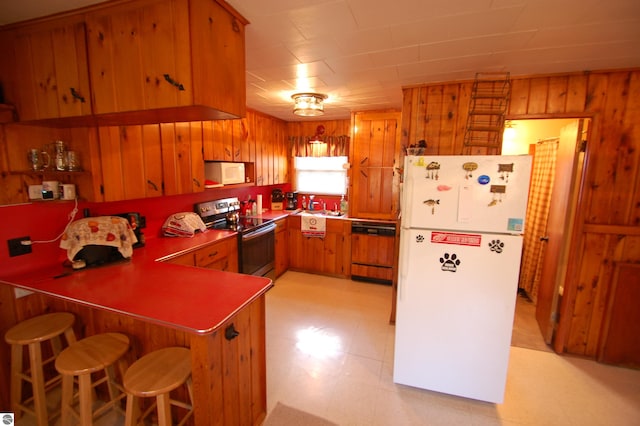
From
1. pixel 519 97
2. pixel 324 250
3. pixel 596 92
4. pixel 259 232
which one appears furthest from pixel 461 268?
pixel 324 250

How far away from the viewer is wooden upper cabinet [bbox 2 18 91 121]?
5.10ft

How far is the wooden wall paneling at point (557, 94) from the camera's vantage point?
229 centimetres

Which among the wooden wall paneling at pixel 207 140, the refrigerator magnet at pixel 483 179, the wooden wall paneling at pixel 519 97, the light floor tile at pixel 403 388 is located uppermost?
the wooden wall paneling at pixel 519 97

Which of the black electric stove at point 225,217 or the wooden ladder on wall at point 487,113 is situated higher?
the wooden ladder on wall at point 487,113

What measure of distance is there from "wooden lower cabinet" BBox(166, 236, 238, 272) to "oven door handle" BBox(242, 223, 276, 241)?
14cm

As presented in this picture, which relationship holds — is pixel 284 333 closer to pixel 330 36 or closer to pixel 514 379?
pixel 514 379

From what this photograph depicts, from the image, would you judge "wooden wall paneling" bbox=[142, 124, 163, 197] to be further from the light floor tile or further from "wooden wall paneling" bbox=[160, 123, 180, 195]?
the light floor tile

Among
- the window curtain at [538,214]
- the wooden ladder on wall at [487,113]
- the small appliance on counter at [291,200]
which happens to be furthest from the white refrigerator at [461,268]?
the small appliance on counter at [291,200]

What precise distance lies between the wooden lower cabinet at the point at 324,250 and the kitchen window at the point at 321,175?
32.1 inches

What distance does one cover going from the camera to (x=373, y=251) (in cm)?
398

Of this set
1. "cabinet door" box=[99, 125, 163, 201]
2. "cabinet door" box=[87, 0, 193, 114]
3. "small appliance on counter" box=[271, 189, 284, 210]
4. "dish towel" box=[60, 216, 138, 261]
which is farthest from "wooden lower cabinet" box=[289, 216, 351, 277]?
"cabinet door" box=[87, 0, 193, 114]

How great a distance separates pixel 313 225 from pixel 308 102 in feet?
5.91

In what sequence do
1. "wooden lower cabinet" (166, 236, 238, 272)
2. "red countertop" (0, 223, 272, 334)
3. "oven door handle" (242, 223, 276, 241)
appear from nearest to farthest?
"red countertop" (0, 223, 272, 334) → "wooden lower cabinet" (166, 236, 238, 272) → "oven door handle" (242, 223, 276, 241)

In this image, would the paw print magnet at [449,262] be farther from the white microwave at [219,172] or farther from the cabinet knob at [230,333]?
the white microwave at [219,172]
